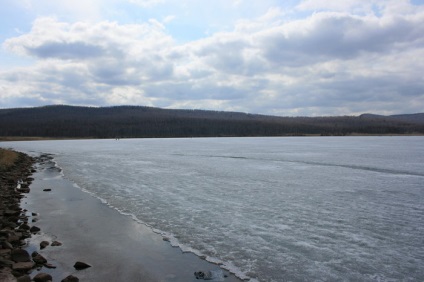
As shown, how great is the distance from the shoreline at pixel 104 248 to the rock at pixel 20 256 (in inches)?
19.8

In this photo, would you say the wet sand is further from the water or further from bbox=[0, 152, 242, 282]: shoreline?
the water

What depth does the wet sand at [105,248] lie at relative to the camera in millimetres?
7719

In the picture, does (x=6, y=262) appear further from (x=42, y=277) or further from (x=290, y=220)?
(x=290, y=220)

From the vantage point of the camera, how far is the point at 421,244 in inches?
386

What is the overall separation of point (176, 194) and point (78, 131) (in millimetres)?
155272

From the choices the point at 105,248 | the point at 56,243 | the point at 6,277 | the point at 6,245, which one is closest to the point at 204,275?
the point at 105,248

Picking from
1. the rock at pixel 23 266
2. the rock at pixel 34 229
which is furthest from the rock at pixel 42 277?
the rock at pixel 34 229

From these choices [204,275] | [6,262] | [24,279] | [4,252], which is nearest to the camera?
[24,279]

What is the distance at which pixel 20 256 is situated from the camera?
8.18 m

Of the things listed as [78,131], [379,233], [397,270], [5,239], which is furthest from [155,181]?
[78,131]

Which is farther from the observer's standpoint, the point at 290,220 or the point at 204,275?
the point at 290,220

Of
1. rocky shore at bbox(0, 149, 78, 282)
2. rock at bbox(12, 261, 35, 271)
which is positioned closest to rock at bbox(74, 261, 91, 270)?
rocky shore at bbox(0, 149, 78, 282)

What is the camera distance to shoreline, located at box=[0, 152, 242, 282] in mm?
7695

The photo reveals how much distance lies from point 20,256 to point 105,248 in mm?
2082
